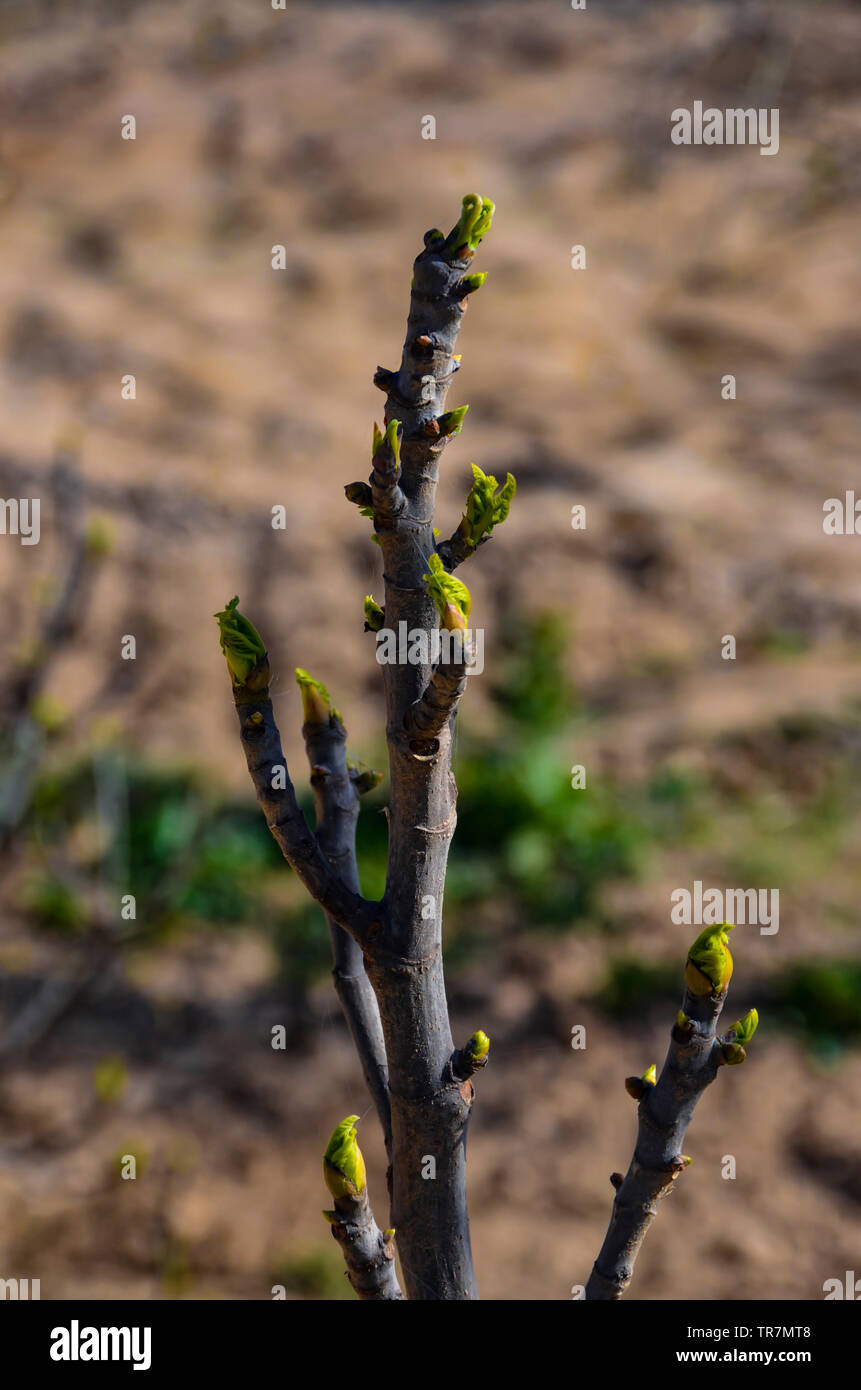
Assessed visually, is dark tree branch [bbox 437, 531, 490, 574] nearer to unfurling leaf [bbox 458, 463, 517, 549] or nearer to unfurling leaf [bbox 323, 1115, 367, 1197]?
unfurling leaf [bbox 458, 463, 517, 549]

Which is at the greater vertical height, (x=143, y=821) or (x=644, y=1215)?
(x=143, y=821)

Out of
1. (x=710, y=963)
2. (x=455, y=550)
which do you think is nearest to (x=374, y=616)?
(x=455, y=550)

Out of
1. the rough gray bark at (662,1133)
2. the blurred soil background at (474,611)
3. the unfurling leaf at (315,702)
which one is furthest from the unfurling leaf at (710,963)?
the blurred soil background at (474,611)

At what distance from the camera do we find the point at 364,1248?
51.8 inches

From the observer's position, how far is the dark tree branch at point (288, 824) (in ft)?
4.24

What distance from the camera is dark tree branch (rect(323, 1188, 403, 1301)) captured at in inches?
50.9

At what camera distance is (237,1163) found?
468 cm

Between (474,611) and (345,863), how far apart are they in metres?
5.73

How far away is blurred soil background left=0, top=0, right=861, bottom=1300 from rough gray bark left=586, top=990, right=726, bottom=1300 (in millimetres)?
1290

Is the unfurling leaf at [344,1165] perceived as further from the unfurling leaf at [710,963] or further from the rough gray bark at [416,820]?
the unfurling leaf at [710,963]

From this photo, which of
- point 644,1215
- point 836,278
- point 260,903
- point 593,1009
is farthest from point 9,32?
point 644,1215

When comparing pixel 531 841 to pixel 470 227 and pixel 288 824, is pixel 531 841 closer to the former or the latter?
pixel 288 824

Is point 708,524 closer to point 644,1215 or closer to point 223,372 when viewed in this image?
point 223,372

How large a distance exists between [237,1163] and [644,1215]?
12.0ft
